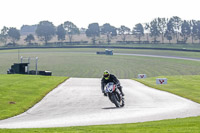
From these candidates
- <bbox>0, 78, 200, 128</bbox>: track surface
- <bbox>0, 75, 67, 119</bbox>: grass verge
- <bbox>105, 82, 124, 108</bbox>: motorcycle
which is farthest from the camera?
<bbox>0, 75, 67, 119</bbox>: grass verge

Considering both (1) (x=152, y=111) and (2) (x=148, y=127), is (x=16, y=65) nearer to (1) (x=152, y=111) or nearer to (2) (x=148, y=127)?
(1) (x=152, y=111)

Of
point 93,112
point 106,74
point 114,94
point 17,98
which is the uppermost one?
point 106,74

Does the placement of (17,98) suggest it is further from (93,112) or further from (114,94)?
(93,112)

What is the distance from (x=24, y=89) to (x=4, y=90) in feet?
7.41

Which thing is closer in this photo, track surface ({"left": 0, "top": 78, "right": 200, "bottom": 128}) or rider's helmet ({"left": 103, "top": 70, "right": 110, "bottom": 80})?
track surface ({"left": 0, "top": 78, "right": 200, "bottom": 128})

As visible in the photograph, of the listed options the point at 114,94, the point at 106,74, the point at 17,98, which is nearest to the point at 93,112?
the point at 114,94

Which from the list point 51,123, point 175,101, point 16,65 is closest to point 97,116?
point 51,123

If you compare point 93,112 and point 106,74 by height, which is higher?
point 106,74

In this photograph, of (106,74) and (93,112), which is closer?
(93,112)

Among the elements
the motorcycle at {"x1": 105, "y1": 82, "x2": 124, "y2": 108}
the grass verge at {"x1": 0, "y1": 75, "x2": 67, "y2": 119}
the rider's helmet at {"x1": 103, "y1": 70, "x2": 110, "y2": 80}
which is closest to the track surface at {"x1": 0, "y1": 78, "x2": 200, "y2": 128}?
the motorcycle at {"x1": 105, "y1": 82, "x2": 124, "y2": 108}

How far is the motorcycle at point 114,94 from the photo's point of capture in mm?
20438

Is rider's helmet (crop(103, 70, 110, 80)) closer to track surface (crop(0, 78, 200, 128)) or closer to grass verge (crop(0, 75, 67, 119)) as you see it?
track surface (crop(0, 78, 200, 128))

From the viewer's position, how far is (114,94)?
2089 centimetres

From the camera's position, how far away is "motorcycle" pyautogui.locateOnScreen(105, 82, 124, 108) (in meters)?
20.4
